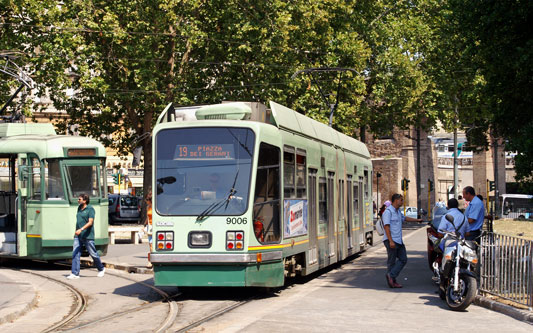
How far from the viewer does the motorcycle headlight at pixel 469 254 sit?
11.8m

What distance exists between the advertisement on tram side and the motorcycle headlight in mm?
2840

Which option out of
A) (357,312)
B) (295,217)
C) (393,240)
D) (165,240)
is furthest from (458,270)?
(165,240)

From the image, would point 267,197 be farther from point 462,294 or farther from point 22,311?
point 22,311

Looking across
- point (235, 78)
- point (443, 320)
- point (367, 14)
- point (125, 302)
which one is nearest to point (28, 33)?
point (235, 78)

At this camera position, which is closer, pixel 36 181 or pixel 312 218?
pixel 312 218

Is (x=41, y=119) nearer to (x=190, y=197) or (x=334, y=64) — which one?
(x=334, y=64)

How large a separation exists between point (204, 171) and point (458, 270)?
12.8 feet

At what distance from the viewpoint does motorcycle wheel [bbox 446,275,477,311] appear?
11.4 meters

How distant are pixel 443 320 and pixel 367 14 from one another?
3541 cm

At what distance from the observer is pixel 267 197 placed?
505 inches

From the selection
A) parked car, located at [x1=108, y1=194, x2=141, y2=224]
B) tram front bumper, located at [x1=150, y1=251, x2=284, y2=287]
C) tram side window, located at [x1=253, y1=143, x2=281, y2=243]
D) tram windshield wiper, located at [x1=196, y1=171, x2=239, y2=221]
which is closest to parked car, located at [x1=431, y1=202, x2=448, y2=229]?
tram side window, located at [x1=253, y1=143, x2=281, y2=243]

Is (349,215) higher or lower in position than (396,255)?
higher

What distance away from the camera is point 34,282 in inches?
657

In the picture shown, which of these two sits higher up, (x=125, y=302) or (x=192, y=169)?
(x=192, y=169)
